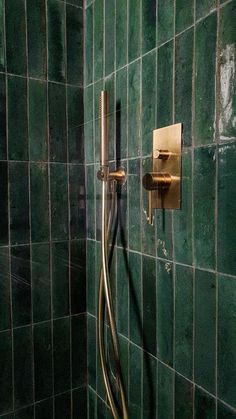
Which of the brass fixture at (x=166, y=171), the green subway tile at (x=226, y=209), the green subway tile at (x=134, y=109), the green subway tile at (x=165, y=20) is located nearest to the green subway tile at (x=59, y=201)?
the green subway tile at (x=134, y=109)

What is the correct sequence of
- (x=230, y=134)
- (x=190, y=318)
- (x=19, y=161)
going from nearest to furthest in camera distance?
1. (x=230, y=134)
2. (x=190, y=318)
3. (x=19, y=161)

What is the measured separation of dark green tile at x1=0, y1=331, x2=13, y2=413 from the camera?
116 cm

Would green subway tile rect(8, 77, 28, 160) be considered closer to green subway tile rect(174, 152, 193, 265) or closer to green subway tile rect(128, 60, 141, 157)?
green subway tile rect(128, 60, 141, 157)

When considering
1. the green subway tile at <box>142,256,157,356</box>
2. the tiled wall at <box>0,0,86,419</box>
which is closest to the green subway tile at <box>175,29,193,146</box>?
the green subway tile at <box>142,256,157,356</box>

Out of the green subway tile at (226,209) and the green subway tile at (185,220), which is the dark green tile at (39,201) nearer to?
the green subway tile at (185,220)

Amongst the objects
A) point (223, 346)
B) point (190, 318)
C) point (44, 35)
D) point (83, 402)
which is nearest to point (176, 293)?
point (190, 318)

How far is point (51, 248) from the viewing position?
124cm

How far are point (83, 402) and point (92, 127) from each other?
110cm

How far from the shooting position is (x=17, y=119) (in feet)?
3.77

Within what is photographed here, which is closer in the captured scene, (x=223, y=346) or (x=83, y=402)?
(x=223, y=346)

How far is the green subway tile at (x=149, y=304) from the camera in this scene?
94 cm

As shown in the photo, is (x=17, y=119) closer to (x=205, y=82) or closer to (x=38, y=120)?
(x=38, y=120)

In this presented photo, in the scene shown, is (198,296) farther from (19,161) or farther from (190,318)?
(19,161)

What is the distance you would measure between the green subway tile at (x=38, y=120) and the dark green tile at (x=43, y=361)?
0.64m
